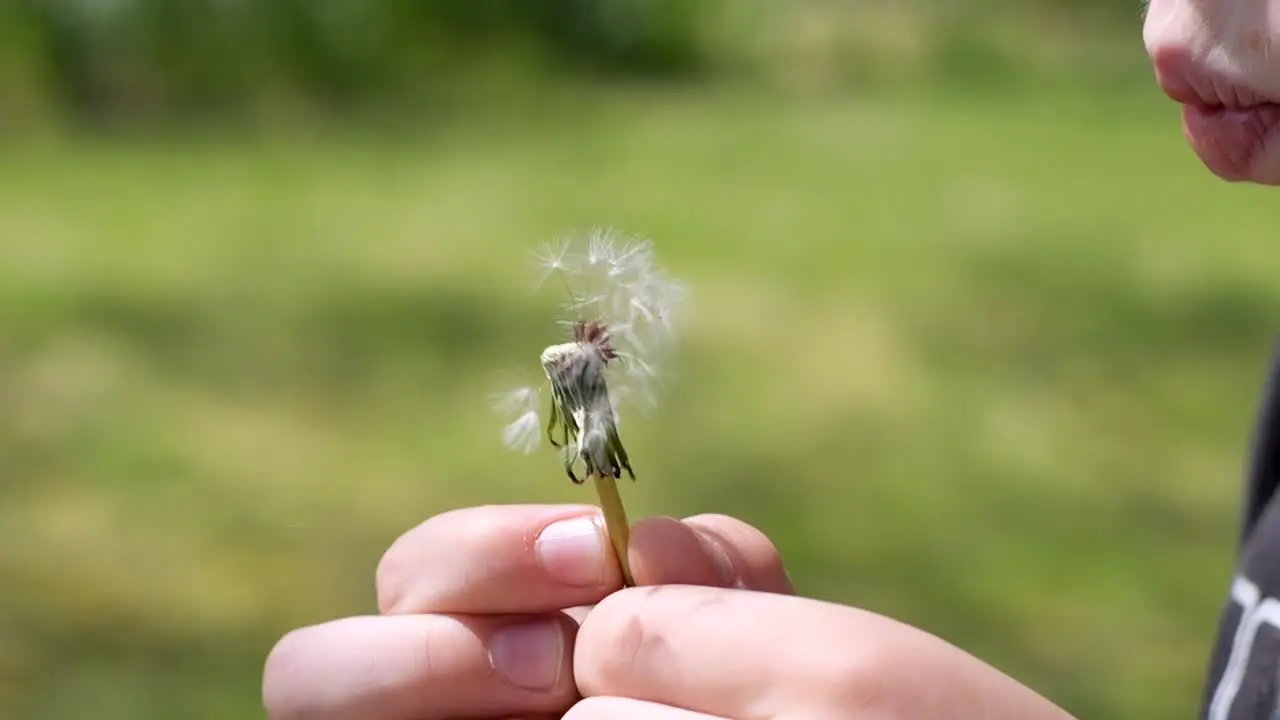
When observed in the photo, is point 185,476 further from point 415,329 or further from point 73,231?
point 73,231

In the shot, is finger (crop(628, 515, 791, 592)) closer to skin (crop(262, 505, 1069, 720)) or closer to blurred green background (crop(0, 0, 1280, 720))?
skin (crop(262, 505, 1069, 720))

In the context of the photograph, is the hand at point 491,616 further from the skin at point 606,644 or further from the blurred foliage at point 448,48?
the blurred foliage at point 448,48

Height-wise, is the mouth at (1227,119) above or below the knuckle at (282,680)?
above

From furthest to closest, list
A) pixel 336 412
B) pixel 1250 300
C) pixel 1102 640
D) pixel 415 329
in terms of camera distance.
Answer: pixel 1250 300 < pixel 415 329 < pixel 336 412 < pixel 1102 640

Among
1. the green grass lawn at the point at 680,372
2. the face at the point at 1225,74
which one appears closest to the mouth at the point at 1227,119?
the face at the point at 1225,74

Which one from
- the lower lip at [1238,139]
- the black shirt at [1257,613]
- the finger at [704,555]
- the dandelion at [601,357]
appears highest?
the lower lip at [1238,139]

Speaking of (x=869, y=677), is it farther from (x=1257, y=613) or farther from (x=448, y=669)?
(x=1257, y=613)

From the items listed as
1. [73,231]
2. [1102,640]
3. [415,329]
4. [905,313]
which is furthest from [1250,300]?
[73,231]

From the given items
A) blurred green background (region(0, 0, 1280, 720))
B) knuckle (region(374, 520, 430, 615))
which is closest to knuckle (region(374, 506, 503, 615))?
knuckle (region(374, 520, 430, 615))

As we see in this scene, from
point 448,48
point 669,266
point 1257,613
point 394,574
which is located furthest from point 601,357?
point 448,48
